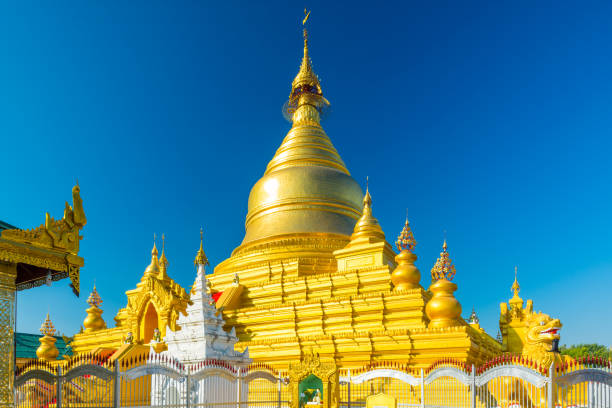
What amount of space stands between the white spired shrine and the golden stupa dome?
1155cm

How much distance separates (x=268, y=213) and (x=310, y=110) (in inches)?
333

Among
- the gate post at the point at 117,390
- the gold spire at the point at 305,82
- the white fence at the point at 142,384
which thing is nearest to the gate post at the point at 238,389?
the white fence at the point at 142,384

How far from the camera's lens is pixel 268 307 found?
2136 cm

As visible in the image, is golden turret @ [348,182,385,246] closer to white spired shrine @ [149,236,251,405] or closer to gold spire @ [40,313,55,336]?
white spired shrine @ [149,236,251,405]

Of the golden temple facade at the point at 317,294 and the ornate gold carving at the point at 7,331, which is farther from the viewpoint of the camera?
the golden temple facade at the point at 317,294

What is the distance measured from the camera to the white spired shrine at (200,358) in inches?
436

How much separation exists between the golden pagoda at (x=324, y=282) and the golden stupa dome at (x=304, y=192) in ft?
0.20

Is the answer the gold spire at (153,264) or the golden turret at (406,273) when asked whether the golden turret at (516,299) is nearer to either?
the golden turret at (406,273)

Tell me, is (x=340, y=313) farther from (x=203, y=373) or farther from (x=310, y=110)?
(x=310, y=110)

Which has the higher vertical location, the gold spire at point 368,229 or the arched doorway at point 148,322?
the gold spire at point 368,229

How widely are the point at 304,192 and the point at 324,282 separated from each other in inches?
284

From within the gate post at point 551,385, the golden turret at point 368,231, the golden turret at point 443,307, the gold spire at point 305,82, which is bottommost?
the gate post at point 551,385

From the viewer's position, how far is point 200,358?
42.8 feet

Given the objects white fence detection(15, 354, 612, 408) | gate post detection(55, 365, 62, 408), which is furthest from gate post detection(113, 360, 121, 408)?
gate post detection(55, 365, 62, 408)
